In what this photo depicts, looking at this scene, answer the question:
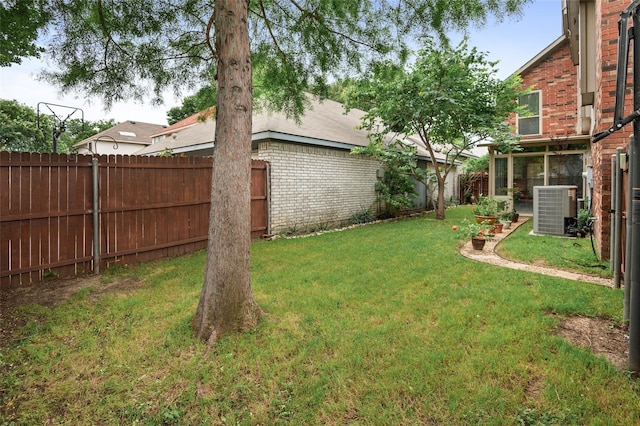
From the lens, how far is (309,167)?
31.1 ft

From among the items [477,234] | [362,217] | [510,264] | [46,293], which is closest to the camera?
[46,293]

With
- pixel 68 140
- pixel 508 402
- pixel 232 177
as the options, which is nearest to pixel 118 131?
pixel 68 140

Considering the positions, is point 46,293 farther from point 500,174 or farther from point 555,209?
point 500,174

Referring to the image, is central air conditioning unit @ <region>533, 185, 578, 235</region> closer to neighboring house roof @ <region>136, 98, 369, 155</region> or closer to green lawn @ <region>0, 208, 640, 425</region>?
green lawn @ <region>0, 208, 640, 425</region>

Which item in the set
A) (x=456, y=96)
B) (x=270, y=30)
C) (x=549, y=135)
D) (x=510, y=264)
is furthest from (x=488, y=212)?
(x=270, y=30)

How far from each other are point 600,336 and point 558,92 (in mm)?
11963

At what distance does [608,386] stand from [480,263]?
3335mm

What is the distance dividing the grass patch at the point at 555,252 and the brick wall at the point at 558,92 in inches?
222

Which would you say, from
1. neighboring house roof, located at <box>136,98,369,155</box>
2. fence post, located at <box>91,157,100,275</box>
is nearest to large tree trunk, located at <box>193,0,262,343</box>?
fence post, located at <box>91,157,100,275</box>

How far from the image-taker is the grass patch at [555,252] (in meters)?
5.10

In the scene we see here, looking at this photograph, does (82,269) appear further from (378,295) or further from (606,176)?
(606,176)

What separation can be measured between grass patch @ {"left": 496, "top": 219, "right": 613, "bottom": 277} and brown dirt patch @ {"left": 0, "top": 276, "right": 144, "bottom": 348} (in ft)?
20.4

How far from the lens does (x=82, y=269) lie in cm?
523

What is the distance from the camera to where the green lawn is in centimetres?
206
